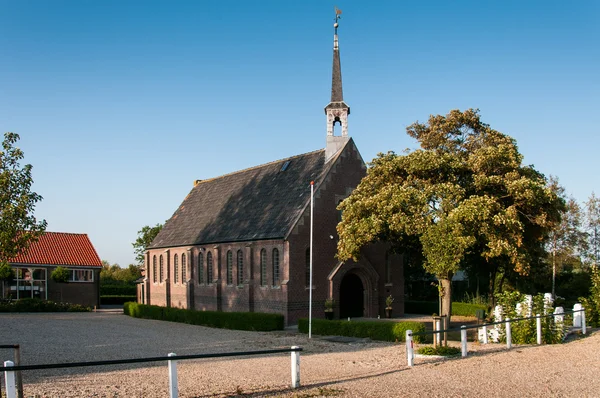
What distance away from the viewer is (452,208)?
26.7 m

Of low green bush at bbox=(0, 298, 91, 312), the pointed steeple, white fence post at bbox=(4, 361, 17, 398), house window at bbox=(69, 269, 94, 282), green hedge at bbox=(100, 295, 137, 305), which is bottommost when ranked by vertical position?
green hedge at bbox=(100, 295, 137, 305)

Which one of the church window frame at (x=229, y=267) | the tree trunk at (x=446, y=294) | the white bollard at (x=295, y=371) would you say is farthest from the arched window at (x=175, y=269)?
the white bollard at (x=295, y=371)

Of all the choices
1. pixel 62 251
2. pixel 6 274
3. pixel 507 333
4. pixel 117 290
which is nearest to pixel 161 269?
pixel 6 274

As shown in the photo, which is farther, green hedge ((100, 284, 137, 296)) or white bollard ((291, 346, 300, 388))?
green hedge ((100, 284, 137, 296))

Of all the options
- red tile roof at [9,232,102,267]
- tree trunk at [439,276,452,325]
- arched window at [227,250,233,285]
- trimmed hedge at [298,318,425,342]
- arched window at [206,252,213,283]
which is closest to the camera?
trimmed hedge at [298,318,425,342]

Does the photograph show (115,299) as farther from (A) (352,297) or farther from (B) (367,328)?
(B) (367,328)

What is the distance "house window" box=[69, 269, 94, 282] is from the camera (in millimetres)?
57875

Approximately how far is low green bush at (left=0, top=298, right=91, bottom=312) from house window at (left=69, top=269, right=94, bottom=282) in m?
6.61

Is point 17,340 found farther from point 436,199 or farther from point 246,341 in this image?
point 436,199

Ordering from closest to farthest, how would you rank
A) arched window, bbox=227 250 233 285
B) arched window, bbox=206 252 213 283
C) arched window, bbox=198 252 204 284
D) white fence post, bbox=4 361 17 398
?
white fence post, bbox=4 361 17 398 → arched window, bbox=227 250 233 285 → arched window, bbox=206 252 213 283 → arched window, bbox=198 252 204 284

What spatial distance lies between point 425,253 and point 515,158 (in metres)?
7.10

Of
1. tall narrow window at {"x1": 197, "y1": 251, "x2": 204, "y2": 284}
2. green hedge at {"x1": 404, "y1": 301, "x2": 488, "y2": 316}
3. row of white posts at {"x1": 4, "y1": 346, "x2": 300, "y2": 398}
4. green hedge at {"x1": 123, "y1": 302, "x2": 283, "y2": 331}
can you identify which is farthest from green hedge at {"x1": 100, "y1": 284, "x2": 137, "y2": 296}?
row of white posts at {"x1": 4, "y1": 346, "x2": 300, "y2": 398}

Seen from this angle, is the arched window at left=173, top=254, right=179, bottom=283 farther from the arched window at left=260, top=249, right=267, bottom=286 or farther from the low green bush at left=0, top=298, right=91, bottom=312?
the arched window at left=260, top=249, right=267, bottom=286

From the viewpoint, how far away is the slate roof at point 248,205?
118 ft
